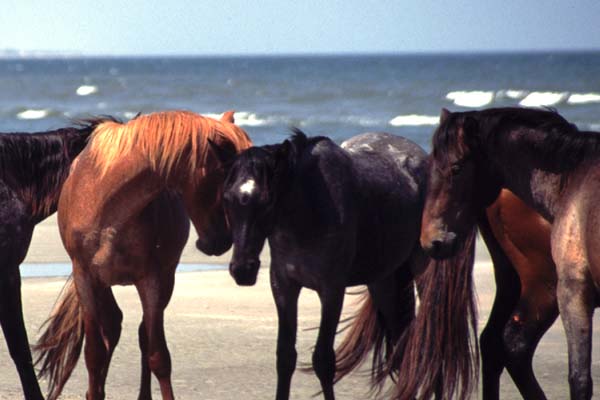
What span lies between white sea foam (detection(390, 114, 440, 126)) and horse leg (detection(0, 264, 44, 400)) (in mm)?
28430

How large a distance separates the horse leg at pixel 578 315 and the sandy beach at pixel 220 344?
1.80 meters

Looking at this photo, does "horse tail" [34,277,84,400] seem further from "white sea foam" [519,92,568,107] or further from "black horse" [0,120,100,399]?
"white sea foam" [519,92,568,107]

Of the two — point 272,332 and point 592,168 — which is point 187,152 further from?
point 272,332

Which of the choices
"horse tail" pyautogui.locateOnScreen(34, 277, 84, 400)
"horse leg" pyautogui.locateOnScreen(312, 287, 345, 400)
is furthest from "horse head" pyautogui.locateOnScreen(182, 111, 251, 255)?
"horse tail" pyautogui.locateOnScreen(34, 277, 84, 400)

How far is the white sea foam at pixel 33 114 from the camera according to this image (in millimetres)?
39625

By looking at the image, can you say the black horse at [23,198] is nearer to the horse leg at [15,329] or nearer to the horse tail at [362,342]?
the horse leg at [15,329]

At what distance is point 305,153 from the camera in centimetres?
555

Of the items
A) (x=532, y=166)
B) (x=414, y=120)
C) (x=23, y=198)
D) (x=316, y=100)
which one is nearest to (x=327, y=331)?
(x=532, y=166)

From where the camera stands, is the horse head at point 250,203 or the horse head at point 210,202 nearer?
the horse head at point 250,203

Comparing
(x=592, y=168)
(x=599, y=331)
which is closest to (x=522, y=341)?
(x=592, y=168)

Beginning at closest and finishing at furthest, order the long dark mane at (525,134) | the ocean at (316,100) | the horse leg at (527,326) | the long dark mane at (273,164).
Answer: the long dark mane at (525,134), the long dark mane at (273,164), the horse leg at (527,326), the ocean at (316,100)

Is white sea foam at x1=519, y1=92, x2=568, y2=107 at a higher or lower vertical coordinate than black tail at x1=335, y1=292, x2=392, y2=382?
lower

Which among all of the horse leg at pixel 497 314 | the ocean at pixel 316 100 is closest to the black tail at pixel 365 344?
the horse leg at pixel 497 314

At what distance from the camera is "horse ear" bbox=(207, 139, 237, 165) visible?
5.12 m
